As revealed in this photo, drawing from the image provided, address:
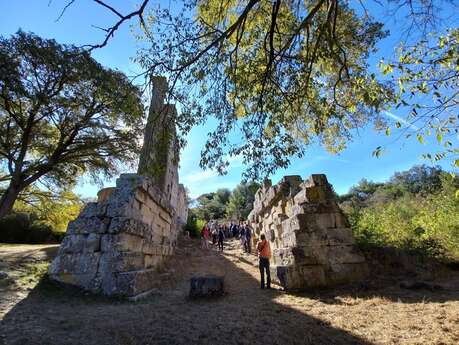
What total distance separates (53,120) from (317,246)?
1288cm

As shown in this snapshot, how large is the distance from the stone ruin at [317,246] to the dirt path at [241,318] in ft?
1.76

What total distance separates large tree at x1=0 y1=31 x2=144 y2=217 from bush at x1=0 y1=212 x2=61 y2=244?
3665mm

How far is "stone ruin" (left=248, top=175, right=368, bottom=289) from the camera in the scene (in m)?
7.22

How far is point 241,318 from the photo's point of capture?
4.97 meters

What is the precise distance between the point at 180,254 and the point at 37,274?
817 centimetres

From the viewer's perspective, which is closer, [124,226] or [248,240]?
[124,226]

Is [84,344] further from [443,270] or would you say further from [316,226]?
[443,270]

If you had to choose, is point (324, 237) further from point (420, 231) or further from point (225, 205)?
point (225, 205)

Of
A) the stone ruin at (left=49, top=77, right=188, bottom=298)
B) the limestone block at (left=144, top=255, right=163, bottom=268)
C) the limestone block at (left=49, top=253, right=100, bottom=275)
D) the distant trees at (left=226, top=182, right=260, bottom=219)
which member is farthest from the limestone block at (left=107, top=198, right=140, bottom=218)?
the distant trees at (left=226, top=182, right=260, bottom=219)

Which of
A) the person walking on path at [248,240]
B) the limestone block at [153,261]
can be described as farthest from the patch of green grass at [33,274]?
the person walking on path at [248,240]

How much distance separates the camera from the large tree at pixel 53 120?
38.7ft

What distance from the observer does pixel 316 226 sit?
7699 mm

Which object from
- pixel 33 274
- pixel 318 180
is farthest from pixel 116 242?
pixel 318 180

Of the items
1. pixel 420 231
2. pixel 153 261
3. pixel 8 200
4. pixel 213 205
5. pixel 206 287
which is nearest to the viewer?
pixel 206 287
